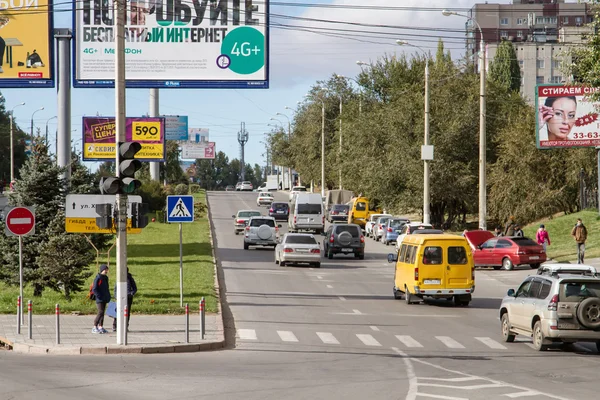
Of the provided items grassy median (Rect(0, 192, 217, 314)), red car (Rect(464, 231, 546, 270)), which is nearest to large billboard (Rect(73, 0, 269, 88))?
grassy median (Rect(0, 192, 217, 314))

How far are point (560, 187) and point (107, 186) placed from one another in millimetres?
46591

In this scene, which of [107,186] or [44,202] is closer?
[107,186]

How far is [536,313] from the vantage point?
1994cm

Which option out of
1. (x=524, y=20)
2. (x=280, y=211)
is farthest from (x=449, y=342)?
(x=524, y=20)

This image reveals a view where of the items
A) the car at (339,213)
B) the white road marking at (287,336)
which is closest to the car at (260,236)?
the car at (339,213)

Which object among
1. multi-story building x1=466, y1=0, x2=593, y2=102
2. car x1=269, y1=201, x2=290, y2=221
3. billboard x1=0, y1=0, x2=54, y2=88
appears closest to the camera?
billboard x1=0, y1=0, x2=54, y2=88

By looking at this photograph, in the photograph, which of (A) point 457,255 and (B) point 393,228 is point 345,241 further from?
(A) point 457,255

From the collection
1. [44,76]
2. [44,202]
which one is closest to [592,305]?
[44,202]

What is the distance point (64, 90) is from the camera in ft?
111

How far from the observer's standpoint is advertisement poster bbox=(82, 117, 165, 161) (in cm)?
5525

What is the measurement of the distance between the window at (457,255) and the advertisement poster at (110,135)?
29.4 m

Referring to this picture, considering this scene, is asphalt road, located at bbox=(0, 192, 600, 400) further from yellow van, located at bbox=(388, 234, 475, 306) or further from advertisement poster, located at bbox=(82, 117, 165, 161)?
advertisement poster, located at bbox=(82, 117, 165, 161)

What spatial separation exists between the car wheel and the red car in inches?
807

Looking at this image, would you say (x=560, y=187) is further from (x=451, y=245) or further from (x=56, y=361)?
(x=56, y=361)
